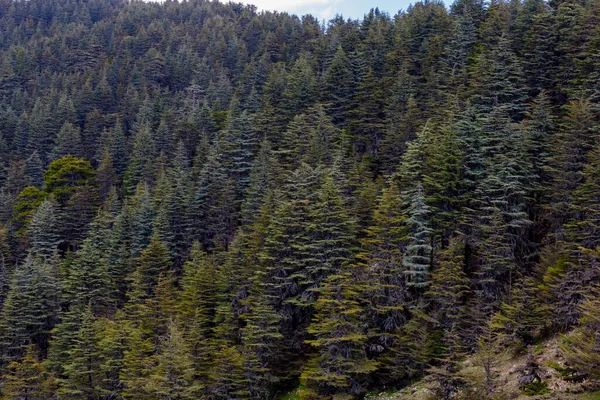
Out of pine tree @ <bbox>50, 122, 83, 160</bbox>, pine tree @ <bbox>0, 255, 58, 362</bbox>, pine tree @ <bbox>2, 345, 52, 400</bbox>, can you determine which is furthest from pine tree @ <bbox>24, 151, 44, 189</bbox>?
pine tree @ <bbox>2, 345, 52, 400</bbox>

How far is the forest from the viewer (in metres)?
28.0

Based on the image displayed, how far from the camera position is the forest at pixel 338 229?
28.0 meters

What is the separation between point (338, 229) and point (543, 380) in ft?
55.4

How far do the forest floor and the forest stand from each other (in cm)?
59

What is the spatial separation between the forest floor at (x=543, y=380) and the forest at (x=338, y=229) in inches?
23.0

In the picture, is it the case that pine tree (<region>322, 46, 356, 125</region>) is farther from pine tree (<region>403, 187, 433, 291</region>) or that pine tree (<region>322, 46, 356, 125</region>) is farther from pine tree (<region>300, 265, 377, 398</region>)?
pine tree (<region>300, 265, 377, 398</region>)

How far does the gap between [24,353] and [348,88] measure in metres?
48.4

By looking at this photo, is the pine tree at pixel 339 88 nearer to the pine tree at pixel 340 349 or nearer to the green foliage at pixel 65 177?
the green foliage at pixel 65 177

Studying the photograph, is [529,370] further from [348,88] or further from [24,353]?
[348,88]

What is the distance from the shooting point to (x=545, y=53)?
153 feet

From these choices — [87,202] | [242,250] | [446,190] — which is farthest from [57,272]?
[446,190]

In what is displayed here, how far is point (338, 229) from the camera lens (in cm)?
3509

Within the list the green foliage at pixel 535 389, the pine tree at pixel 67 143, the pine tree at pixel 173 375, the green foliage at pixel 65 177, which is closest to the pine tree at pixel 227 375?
the pine tree at pixel 173 375

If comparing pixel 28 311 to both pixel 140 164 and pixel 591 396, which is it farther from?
pixel 591 396
